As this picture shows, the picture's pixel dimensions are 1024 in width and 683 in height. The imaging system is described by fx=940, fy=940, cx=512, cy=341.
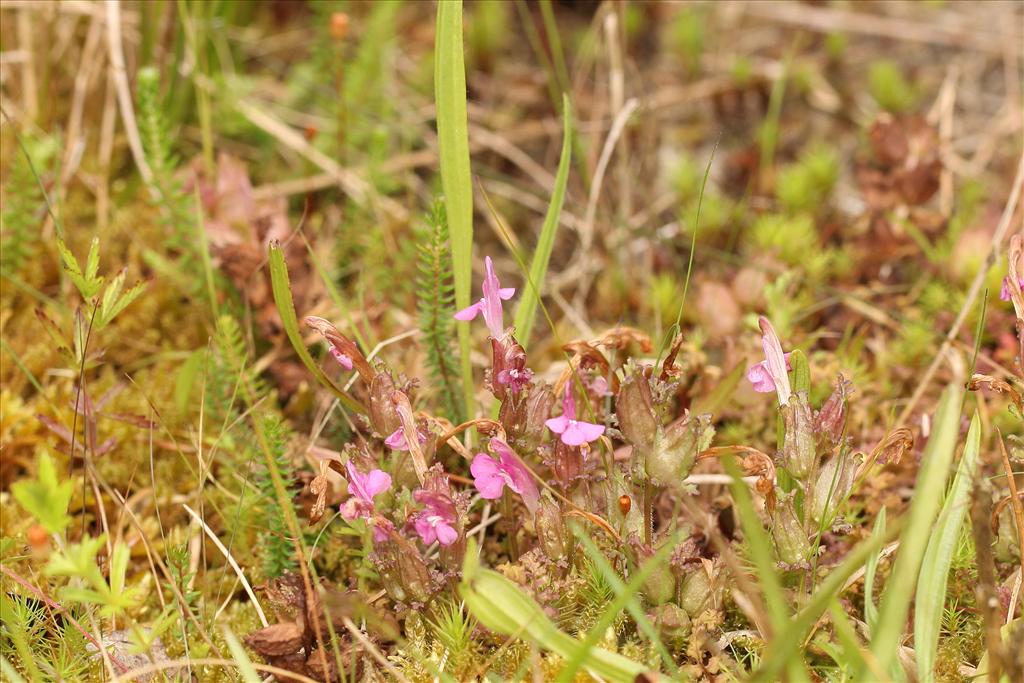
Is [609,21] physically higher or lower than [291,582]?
higher

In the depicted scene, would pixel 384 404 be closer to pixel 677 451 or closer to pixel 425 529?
pixel 425 529

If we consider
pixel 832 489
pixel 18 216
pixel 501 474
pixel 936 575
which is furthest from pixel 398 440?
pixel 18 216

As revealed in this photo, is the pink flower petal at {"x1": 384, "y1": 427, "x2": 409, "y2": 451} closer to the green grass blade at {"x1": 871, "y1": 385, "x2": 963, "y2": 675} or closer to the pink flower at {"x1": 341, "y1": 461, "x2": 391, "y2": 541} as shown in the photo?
the pink flower at {"x1": 341, "y1": 461, "x2": 391, "y2": 541}

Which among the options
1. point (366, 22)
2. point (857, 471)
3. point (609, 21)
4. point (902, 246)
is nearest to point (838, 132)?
point (902, 246)

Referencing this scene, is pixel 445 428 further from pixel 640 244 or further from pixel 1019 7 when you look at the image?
pixel 1019 7

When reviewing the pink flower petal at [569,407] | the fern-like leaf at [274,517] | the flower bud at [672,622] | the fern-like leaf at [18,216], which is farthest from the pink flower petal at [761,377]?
the fern-like leaf at [18,216]

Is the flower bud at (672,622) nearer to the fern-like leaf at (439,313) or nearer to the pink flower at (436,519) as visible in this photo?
the pink flower at (436,519)
